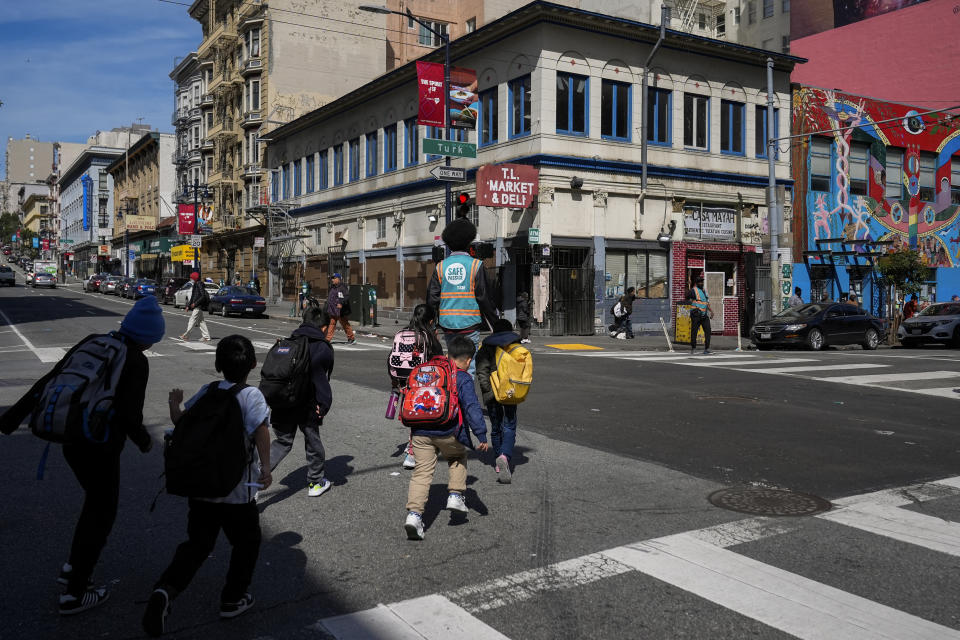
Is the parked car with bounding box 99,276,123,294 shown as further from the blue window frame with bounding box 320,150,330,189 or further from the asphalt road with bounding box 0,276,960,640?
the asphalt road with bounding box 0,276,960,640

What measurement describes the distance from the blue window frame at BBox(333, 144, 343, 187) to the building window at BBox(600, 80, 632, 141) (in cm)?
1664

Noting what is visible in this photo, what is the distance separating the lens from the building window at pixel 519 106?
26953 millimetres

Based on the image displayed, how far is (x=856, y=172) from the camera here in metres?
33.8

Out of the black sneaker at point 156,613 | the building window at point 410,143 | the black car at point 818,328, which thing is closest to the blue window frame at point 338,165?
the building window at point 410,143

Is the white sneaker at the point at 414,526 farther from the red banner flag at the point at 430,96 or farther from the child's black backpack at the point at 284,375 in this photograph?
the red banner flag at the point at 430,96

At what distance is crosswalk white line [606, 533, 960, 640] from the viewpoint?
12.3ft

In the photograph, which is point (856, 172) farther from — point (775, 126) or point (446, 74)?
point (446, 74)

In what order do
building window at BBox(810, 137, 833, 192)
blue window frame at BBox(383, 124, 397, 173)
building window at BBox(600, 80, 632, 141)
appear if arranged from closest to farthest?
building window at BBox(600, 80, 632, 141), building window at BBox(810, 137, 833, 192), blue window frame at BBox(383, 124, 397, 173)

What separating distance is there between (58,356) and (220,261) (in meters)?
44.3

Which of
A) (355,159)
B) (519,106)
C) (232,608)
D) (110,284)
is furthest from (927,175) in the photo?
(110,284)

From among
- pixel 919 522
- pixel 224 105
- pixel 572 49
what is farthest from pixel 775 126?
pixel 224 105

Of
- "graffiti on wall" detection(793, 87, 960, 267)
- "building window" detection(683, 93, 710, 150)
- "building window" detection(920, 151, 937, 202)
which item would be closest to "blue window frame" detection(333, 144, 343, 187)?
"building window" detection(683, 93, 710, 150)

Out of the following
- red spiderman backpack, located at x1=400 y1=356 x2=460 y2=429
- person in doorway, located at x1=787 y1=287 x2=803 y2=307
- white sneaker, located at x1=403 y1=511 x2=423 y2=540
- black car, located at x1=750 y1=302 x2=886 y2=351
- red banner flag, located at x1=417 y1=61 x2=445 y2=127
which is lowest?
white sneaker, located at x1=403 y1=511 x2=423 y2=540

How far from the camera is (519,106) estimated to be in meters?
27.3
